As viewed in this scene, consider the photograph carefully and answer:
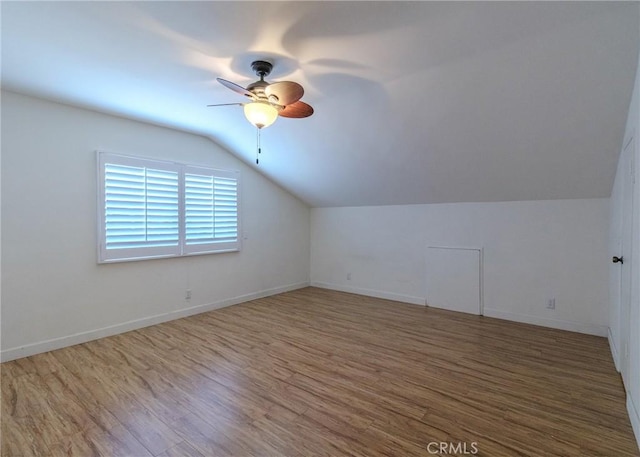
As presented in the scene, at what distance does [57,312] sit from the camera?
3160 mm

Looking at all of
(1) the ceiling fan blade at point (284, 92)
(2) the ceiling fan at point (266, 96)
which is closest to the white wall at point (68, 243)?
(2) the ceiling fan at point (266, 96)

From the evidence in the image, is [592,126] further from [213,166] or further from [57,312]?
[57,312]

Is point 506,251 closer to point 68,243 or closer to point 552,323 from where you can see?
point 552,323

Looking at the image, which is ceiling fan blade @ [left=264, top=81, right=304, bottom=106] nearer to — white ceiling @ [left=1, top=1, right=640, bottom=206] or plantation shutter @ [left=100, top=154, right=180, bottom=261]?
white ceiling @ [left=1, top=1, right=640, bottom=206]

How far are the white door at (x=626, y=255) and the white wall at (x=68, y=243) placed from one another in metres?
4.53

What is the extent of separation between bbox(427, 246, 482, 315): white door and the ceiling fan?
10.2ft

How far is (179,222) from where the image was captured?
4.11 meters

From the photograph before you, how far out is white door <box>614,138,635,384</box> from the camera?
217 cm

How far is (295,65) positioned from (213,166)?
251 cm

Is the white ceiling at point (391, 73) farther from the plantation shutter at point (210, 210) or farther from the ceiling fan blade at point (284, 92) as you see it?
the plantation shutter at point (210, 210)

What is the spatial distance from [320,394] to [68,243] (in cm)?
305

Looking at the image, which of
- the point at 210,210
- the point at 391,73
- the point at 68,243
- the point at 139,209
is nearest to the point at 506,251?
the point at 391,73

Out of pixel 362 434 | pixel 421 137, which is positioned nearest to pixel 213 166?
pixel 421 137

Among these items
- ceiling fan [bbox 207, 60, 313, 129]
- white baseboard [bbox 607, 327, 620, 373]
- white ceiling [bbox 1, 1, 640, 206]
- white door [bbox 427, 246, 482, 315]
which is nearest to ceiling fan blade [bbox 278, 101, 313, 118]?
ceiling fan [bbox 207, 60, 313, 129]
